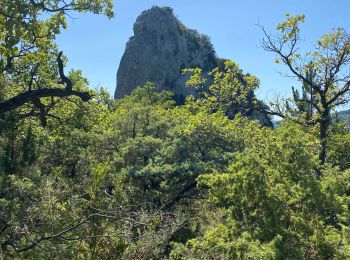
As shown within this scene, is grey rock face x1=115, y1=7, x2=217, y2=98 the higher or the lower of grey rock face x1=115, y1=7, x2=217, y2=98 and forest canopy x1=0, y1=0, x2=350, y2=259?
the higher

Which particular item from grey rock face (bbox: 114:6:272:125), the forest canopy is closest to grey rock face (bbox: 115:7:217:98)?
grey rock face (bbox: 114:6:272:125)

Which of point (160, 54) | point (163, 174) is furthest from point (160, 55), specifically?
point (163, 174)

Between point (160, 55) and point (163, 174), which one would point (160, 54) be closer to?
point (160, 55)

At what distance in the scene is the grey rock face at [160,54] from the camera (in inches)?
3300

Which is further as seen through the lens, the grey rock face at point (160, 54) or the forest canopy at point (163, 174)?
the grey rock face at point (160, 54)

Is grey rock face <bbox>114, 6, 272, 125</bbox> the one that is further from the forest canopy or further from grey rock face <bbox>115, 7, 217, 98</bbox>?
the forest canopy

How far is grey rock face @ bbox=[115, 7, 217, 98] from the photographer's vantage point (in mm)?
83812

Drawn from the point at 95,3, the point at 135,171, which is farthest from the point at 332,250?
the point at 135,171

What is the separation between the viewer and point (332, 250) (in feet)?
28.1

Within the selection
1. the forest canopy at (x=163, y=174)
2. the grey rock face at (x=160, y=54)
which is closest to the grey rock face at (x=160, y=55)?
the grey rock face at (x=160, y=54)

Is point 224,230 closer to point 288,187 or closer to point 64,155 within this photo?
point 288,187

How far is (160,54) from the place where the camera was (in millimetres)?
85750

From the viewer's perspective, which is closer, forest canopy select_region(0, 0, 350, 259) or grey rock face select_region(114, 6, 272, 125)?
forest canopy select_region(0, 0, 350, 259)

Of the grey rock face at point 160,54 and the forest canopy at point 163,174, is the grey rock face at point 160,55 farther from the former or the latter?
the forest canopy at point 163,174
